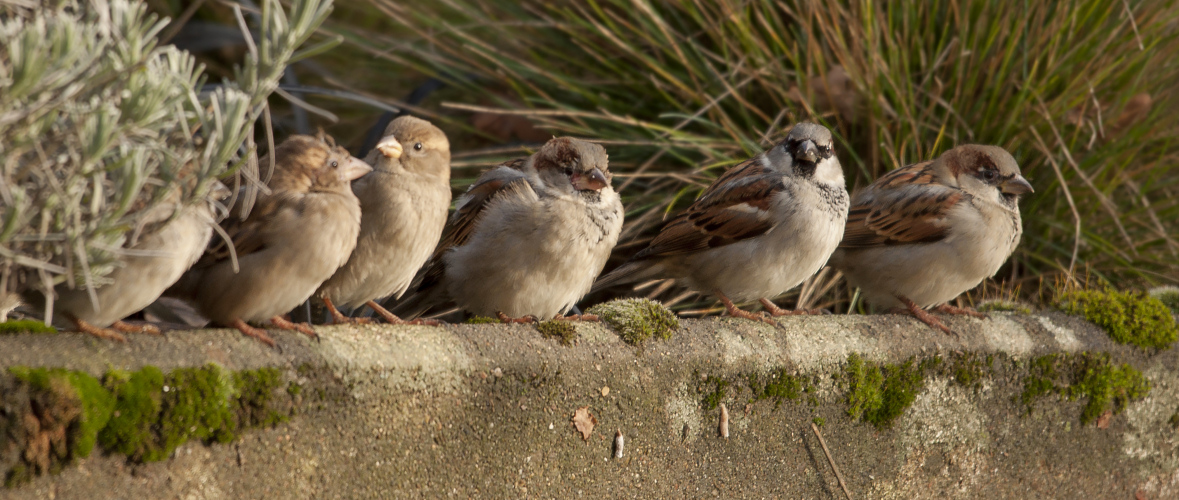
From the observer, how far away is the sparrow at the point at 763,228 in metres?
3.09

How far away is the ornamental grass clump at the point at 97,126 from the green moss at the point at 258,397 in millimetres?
333

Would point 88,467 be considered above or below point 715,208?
above

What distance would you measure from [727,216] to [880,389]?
761mm

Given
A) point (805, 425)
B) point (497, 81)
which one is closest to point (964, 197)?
point (805, 425)

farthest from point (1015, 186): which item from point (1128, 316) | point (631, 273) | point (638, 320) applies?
point (638, 320)

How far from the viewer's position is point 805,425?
2.54 metres

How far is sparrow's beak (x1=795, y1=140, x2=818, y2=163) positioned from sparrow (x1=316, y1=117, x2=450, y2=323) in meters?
1.15

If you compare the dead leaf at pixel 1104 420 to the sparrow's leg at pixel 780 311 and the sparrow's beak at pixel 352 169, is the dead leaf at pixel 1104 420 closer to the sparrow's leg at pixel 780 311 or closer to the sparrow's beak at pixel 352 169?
the sparrow's leg at pixel 780 311

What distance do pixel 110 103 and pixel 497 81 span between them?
3430 mm

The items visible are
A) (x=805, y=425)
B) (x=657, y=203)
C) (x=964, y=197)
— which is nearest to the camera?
(x=805, y=425)

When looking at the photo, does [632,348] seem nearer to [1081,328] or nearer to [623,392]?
[623,392]

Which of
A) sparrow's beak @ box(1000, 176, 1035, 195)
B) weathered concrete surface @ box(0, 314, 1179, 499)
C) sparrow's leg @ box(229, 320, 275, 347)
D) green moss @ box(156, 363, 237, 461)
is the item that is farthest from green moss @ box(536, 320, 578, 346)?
sparrow's beak @ box(1000, 176, 1035, 195)

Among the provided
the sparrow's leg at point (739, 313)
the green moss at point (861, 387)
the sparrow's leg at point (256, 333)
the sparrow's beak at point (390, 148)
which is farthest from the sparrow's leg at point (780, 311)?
the sparrow's leg at point (256, 333)

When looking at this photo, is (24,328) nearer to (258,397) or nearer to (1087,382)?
(258,397)
